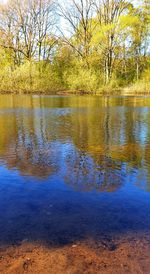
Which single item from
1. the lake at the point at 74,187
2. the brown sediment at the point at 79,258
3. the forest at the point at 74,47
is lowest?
the brown sediment at the point at 79,258

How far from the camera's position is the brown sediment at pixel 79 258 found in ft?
8.58

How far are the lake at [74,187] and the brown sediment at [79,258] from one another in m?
0.11

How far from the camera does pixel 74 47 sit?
36.9 metres

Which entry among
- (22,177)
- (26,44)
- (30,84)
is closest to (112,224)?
(22,177)

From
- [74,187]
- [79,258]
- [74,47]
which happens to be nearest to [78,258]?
[79,258]

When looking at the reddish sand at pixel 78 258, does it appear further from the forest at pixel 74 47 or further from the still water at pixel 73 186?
the forest at pixel 74 47

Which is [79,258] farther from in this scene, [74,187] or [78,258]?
[74,187]

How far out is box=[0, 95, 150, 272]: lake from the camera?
10.8 ft

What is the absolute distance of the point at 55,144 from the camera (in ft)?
24.7

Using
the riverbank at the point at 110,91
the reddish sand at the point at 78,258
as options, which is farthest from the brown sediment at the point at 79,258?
the riverbank at the point at 110,91

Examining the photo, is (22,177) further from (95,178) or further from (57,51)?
(57,51)

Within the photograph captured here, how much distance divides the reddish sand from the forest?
2818cm

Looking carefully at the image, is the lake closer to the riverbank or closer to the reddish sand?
the reddish sand

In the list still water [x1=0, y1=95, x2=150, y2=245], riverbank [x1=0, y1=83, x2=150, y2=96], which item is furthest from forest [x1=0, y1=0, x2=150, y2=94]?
still water [x1=0, y1=95, x2=150, y2=245]
